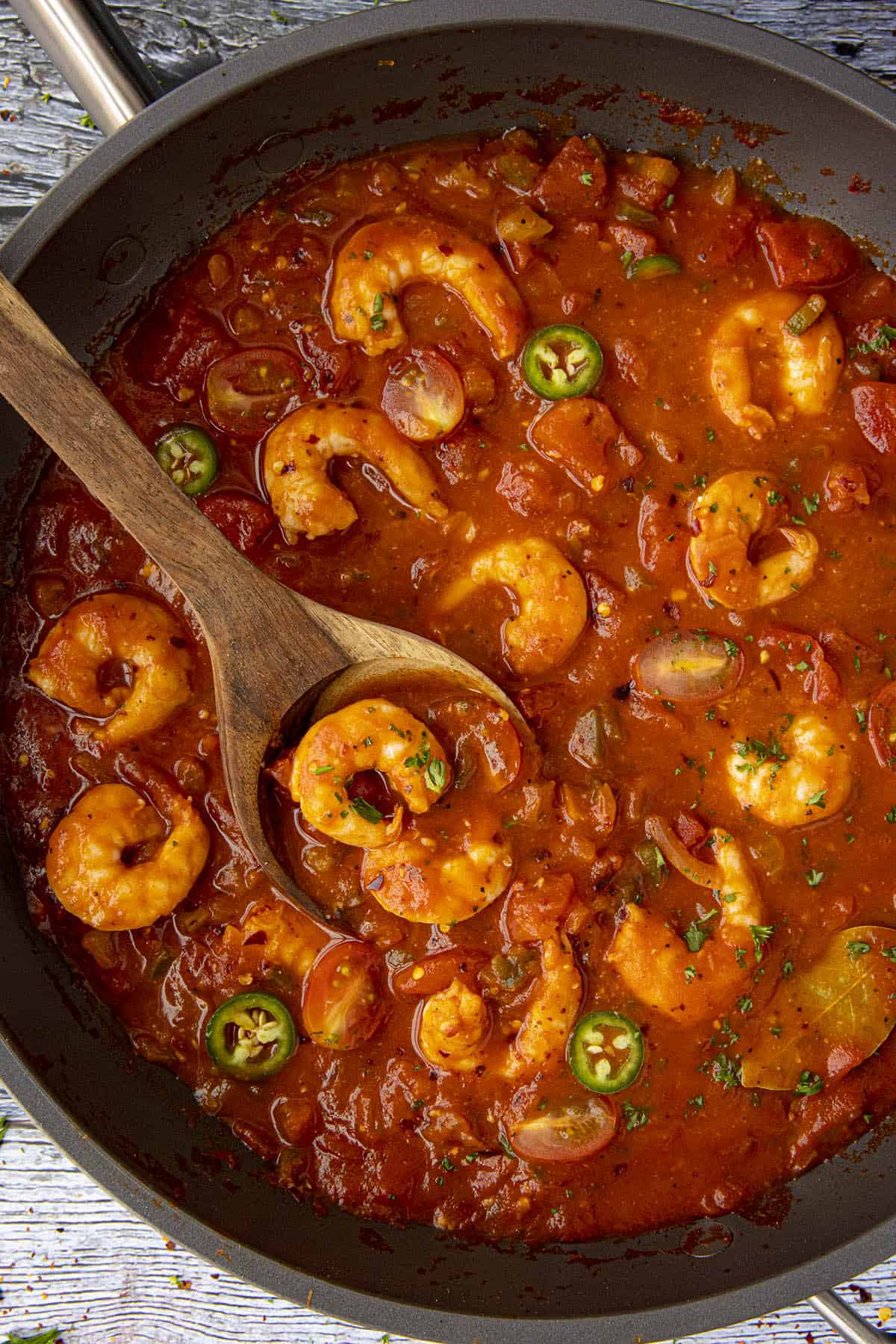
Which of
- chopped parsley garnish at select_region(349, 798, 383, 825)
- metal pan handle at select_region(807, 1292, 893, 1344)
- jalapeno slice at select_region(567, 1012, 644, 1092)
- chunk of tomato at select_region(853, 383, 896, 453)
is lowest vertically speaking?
metal pan handle at select_region(807, 1292, 893, 1344)

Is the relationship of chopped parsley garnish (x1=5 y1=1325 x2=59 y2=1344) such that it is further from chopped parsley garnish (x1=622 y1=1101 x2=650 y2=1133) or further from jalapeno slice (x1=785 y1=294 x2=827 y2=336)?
jalapeno slice (x1=785 y1=294 x2=827 y2=336)

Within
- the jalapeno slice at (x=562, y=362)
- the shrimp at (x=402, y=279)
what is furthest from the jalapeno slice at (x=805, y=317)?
the shrimp at (x=402, y=279)

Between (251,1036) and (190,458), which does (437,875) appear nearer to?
(251,1036)

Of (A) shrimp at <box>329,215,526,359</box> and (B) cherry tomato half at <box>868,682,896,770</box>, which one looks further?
(B) cherry tomato half at <box>868,682,896,770</box>

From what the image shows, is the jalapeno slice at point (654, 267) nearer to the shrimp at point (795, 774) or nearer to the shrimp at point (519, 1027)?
the shrimp at point (795, 774)

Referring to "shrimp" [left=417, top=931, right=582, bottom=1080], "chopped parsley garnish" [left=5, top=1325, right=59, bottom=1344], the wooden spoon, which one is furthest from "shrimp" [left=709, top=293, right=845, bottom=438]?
"chopped parsley garnish" [left=5, top=1325, right=59, bottom=1344]
